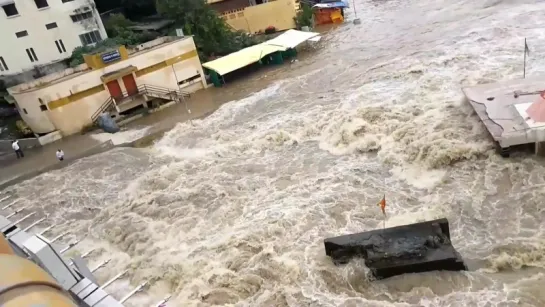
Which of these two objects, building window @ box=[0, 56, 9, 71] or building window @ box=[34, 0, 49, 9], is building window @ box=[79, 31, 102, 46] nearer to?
building window @ box=[34, 0, 49, 9]

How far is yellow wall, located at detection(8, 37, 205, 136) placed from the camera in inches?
821

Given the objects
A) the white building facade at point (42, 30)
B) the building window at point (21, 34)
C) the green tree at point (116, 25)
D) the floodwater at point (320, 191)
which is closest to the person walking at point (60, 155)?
the floodwater at point (320, 191)

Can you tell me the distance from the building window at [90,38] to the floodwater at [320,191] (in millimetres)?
10771

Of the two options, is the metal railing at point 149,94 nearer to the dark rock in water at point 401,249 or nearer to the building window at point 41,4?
the building window at point 41,4

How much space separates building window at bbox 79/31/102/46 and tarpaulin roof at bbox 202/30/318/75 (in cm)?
701

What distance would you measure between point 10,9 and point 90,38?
4.23 m

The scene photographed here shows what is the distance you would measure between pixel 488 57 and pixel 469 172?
9712mm

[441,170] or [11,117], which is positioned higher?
[11,117]

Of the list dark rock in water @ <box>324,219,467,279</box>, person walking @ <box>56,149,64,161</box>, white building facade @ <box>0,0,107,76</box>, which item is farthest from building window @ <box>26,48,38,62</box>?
dark rock in water @ <box>324,219,467,279</box>

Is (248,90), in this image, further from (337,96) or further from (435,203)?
(435,203)

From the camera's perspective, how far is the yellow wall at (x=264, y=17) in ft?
106

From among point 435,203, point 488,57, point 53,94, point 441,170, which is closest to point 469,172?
point 441,170

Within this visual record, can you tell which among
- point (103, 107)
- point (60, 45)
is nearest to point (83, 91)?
point (103, 107)

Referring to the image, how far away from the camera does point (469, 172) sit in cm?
1228
